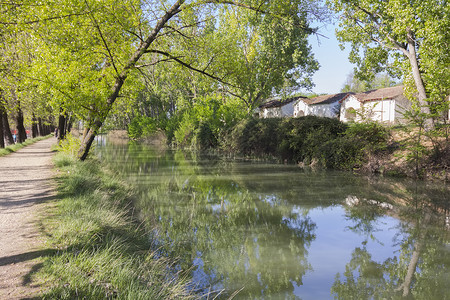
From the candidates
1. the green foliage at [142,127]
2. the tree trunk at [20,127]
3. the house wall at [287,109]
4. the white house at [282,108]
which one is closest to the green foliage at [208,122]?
the green foliage at [142,127]

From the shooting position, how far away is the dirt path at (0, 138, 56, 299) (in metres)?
4.36

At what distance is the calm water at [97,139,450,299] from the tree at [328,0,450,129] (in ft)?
21.7

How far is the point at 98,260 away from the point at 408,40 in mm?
21894

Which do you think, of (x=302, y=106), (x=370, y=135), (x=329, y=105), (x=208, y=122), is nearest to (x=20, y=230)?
(x=370, y=135)

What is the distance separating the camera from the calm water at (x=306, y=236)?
6043 mm

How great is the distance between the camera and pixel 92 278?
4516 millimetres

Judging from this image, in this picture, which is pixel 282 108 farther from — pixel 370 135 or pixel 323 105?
pixel 370 135

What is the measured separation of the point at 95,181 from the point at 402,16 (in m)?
18.1

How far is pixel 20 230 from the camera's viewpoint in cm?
652

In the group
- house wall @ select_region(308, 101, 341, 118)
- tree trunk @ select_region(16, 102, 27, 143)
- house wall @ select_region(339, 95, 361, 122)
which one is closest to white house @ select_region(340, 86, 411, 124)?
house wall @ select_region(339, 95, 361, 122)

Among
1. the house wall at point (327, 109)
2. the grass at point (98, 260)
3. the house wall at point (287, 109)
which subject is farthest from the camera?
the house wall at point (287, 109)

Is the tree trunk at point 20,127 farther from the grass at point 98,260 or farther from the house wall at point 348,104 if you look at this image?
the house wall at point 348,104

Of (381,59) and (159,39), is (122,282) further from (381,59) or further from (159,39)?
(381,59)

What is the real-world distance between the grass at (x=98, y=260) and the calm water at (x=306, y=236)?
72 cm
